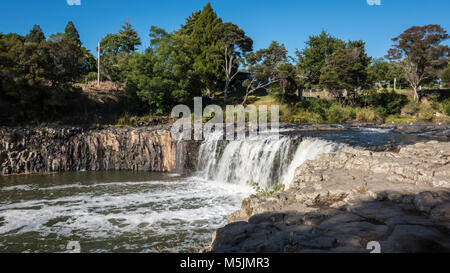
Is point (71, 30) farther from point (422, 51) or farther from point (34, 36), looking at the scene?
point (422, 51)

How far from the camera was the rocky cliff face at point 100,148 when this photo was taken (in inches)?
575

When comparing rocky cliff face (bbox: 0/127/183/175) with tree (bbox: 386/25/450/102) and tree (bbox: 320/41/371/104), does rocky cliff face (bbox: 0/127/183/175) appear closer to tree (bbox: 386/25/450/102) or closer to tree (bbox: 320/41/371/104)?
tree (bbox: 320/41/371/104)

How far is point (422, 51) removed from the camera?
2575 cm

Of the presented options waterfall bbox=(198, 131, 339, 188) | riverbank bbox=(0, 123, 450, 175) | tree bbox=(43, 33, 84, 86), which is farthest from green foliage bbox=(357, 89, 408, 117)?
tree bbox=(43, 33, 84, 86)

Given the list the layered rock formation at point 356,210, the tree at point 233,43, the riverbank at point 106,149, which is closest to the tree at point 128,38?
the tree at point 233,43

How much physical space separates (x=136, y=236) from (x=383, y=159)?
6118 millimetres

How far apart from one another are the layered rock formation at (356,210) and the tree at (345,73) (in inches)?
791

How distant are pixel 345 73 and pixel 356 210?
24.5 metres

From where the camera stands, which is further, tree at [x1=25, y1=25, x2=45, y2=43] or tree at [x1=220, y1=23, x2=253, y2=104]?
tree at [x1=25, y1=25, x2=45, y2=43]

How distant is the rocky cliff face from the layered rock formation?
9.27 meters

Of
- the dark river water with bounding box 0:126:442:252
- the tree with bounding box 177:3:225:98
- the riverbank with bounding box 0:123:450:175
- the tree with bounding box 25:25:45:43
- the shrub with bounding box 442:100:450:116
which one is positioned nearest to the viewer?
the dark river water with bounding box 0:126:442:252

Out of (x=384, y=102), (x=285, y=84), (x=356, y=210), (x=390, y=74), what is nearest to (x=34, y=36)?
(x=285, y=84)

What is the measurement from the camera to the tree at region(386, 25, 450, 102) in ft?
83.5
